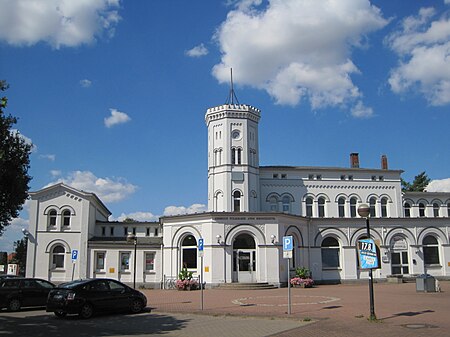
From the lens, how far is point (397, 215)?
152 feet

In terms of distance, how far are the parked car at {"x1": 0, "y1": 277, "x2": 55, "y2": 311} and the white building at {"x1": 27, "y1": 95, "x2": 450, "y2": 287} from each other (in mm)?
10818

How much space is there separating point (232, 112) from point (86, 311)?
2858cm

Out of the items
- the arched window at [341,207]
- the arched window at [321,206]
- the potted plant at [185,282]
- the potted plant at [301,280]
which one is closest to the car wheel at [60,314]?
the potted plant at [185,282]

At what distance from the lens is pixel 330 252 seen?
133 ft

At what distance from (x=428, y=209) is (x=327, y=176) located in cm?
1143

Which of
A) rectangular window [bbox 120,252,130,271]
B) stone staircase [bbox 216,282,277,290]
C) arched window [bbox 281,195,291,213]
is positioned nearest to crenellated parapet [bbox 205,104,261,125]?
arched window [bbox 281,195,291,213]

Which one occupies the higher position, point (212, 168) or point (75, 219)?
point (212, 168)

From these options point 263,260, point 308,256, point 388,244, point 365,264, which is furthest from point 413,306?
point 388,244

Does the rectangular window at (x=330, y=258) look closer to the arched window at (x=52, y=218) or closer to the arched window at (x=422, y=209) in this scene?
the arched window at (x=422, y=209)

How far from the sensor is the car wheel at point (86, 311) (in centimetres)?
1834

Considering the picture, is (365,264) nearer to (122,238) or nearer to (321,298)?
(321,298)

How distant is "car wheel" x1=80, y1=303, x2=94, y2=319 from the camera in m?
18.3

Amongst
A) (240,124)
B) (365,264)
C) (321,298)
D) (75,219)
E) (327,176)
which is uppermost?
(240,124)

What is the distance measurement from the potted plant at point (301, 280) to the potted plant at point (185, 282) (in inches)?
270
